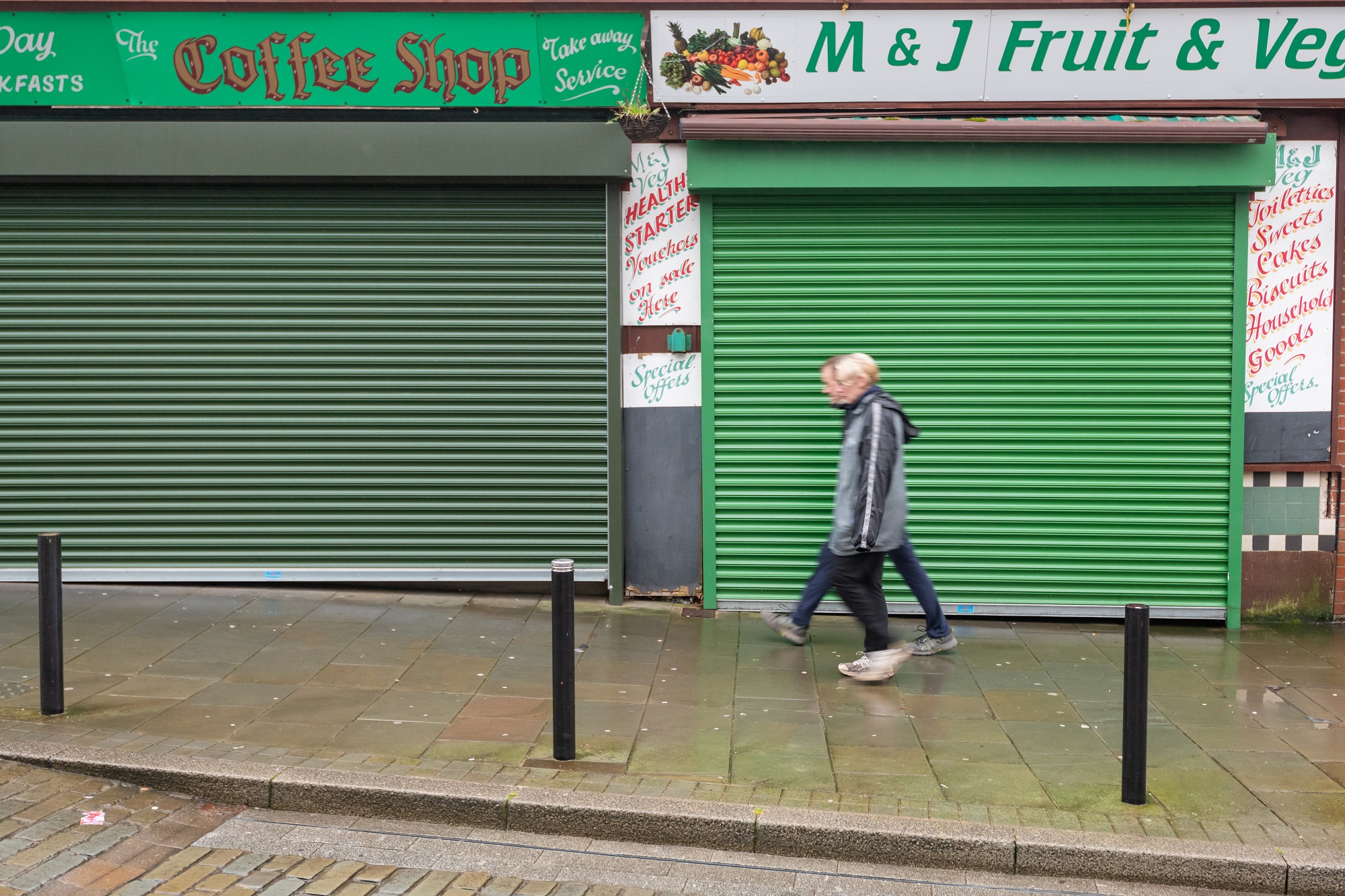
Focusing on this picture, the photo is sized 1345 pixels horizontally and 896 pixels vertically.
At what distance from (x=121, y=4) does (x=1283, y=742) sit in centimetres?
849

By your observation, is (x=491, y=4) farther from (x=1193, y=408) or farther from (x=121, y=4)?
(x=1193, y=408)

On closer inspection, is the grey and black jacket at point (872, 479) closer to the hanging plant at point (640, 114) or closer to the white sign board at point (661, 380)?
the white sign board at point (661, 380)

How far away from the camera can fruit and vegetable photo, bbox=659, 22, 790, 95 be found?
8102 millimetres

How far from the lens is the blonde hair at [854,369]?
262 inches

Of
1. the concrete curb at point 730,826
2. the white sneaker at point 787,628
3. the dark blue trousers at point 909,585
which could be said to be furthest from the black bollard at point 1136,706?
the white sneaker at point 787,628

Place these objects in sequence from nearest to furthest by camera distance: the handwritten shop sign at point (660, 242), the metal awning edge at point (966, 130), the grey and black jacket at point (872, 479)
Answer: the grey and black jacket at point (872, 479) → the metal awning edge at point (966, 130) → the handwritten shop sign at point (660, 242)

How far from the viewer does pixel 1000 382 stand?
27.7 feet

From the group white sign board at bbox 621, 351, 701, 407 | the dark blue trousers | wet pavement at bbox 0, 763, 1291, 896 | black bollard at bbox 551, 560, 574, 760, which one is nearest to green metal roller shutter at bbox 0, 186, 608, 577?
white sign board at bbox 621, 351, 701, 407

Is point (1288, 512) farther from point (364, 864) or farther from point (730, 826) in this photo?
point (364, 864)

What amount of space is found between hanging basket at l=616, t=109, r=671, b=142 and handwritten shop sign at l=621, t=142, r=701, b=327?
16 centimetres

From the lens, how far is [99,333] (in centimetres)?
857

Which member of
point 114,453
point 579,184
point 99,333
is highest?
point 579,184

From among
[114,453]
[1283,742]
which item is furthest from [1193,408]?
[114,453]

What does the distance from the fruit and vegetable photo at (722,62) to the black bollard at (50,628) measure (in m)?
4.95
